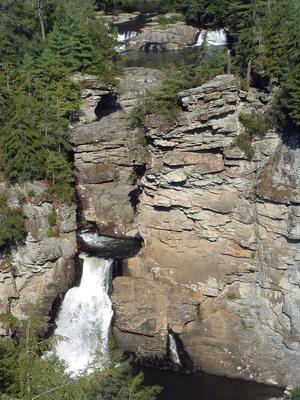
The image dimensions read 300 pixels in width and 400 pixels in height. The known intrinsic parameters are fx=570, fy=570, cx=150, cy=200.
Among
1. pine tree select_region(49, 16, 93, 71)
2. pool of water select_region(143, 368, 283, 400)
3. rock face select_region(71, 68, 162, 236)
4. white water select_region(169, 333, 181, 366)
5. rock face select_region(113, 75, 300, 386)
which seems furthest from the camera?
pine tree select_region(49, 16, 93, 71)

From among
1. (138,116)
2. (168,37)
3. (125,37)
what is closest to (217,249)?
(138,116)

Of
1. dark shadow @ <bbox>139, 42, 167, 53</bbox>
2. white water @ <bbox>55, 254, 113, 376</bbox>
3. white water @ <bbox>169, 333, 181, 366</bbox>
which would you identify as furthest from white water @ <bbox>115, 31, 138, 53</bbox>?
white water @ <bbox>169, 333, 181, 366</bbox>

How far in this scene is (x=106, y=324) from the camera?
97.8 feet

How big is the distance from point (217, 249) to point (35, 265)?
9.40 metres

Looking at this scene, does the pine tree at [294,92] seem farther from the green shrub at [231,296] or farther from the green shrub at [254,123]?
the green shrub at [231,296]

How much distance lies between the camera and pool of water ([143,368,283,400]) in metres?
26.6

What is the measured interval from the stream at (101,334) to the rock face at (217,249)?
74 centimetres

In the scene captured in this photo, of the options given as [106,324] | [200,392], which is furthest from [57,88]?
[200,392]

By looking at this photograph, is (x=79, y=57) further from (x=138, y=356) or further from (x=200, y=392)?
(x=200, y=392)

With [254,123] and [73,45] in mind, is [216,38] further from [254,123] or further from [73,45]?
[254,123]

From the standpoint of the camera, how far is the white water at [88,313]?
2948cm

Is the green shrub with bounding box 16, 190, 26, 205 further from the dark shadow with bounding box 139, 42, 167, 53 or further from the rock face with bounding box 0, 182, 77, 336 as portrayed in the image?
the dark shadow with bounding box 139, 42, 167, 53

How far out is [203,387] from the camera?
2736cm

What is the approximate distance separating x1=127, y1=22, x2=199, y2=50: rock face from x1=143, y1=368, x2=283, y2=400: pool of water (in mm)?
27587
